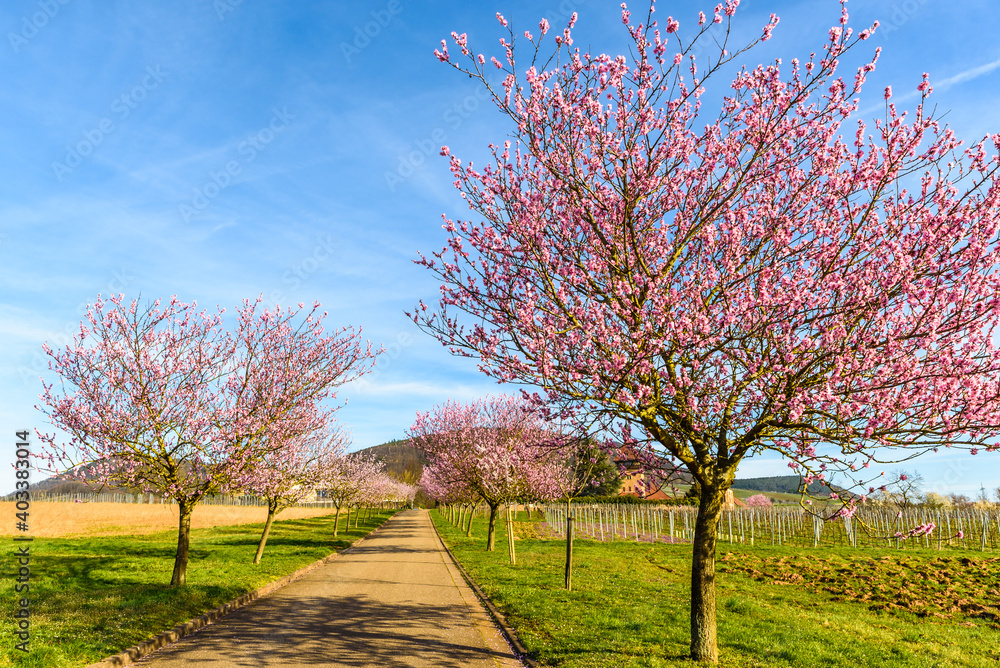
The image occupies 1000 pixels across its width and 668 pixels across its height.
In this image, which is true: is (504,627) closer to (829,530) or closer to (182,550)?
(182,550)

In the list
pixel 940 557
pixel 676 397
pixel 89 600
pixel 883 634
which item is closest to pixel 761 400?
pixel 676 397

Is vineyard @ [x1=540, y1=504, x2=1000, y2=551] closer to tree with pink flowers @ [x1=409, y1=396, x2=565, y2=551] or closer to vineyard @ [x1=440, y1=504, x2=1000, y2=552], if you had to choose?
vineyard @ [x1=440, y1=504, x2=1000, y2=552]

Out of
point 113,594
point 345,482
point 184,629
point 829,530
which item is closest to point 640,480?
point 184,629

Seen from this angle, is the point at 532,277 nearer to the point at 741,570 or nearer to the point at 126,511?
the point at 741,570

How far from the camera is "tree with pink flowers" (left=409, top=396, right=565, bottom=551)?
27000 millimetres

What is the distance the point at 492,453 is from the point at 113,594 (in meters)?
17.3

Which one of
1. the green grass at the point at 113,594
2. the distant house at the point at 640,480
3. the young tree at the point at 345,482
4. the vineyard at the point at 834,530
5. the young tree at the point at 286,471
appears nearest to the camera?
the green grass at the point at 113,594

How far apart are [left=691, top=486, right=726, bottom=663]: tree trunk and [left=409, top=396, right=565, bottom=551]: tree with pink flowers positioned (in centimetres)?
1570

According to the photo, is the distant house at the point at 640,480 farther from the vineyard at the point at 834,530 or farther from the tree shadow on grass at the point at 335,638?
the vineyard at the point at 834,530

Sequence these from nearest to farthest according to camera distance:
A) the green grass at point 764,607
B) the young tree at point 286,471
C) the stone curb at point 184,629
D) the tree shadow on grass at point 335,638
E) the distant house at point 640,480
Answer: the stone curb at point 184,629 < the tree shadow on grass at point 335,638 < the green grass at point 764,607 < the distant house at point 640,480 < the young tree at point 286,471

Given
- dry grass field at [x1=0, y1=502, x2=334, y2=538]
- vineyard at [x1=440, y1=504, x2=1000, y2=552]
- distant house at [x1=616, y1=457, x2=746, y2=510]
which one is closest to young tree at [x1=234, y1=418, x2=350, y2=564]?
distant house at [x1=616, y1=457, x2=746, y2=510]

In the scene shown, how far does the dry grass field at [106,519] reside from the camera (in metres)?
44.7

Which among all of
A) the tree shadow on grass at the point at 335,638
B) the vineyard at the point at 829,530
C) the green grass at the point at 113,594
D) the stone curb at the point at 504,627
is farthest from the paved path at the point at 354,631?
the vineyard at the point at 829,530

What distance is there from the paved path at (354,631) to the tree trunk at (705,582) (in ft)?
10.1
